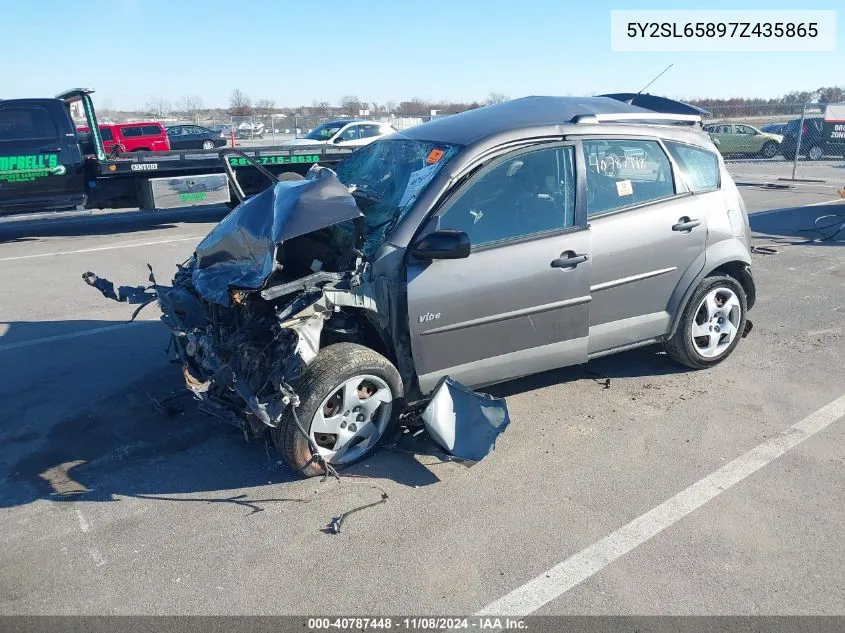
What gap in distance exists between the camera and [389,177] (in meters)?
4.64

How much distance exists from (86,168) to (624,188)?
9.79m

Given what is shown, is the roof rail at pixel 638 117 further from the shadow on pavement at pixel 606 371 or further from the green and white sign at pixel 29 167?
the green and white sign at pixel 29 167

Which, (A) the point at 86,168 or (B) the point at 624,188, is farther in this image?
(A) the point at 86,168

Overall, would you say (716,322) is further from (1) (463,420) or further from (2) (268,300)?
(2) (268,300)

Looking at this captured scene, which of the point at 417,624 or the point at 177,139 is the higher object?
the point at 177,139

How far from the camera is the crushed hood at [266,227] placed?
375 centimetres

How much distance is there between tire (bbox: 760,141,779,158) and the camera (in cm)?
2558

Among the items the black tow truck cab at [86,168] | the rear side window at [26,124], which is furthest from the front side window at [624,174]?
the rear side window at [26,124]

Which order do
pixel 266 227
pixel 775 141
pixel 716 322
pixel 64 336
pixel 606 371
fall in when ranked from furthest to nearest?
pixel 775 141, pixel 64 336, pixel 606 371, pixel 716 322, pixel 266 227

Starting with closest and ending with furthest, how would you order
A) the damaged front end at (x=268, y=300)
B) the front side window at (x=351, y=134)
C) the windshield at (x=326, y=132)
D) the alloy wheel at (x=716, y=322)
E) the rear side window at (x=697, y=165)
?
the damaged front end at (x=268, y=300)
the rear side window at (x=697, y=165)
the alloy wheel at (x=716, y=322)
the front side window at (x=351, y=134)
the windshield at (x=326, y=132)

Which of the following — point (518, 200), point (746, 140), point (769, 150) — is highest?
point (518, 200)

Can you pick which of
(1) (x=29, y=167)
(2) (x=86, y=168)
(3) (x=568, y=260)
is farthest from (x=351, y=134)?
(3) (x=568, y=260)

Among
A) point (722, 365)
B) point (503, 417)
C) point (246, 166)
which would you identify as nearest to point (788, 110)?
point (246, 166)

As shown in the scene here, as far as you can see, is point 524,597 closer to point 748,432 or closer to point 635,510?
point 635,510
